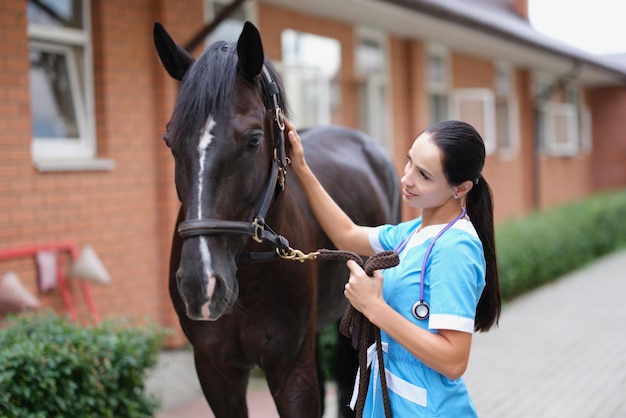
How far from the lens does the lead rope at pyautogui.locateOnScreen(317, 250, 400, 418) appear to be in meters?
2.09

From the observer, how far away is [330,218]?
2.78 metres

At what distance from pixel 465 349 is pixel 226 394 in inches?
48.9

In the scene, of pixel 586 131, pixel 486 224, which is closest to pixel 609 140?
pixel 586 131

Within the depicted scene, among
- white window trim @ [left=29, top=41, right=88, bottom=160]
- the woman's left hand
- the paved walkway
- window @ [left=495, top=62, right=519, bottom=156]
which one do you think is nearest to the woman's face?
the woman's left hand

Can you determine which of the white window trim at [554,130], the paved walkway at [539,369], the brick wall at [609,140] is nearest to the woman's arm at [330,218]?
the paved walkway at [539,369]

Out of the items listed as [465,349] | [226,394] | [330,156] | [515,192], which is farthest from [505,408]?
[515,192]

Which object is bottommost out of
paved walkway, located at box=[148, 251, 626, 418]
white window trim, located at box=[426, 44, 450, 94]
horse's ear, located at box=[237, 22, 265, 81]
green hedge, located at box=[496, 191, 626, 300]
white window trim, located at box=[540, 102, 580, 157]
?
paved walkway, located at box=[148, 251, 626, 418]

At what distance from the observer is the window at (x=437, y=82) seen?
12.4m

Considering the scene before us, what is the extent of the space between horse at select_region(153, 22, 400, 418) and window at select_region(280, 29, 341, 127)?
217 inches

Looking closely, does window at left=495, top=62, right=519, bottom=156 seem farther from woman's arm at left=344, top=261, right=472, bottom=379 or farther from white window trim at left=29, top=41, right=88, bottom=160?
woman's arm at left=344, top=261, right=472, bottom=379

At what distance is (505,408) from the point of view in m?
5.27

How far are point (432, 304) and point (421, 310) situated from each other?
7cm

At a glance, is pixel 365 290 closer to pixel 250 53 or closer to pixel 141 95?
pixel 250 53

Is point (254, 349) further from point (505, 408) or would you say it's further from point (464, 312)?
point (505, 408)
